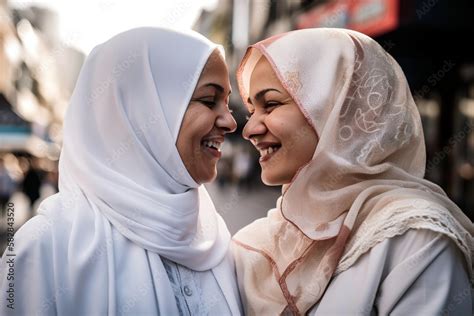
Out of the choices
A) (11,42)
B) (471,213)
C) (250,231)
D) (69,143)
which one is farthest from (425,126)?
(11,42)

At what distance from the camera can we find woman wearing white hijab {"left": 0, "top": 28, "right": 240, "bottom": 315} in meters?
1.81

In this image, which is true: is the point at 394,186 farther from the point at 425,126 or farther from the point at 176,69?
the point at 425,126

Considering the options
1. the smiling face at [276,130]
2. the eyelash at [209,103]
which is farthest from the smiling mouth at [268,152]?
the eyelash at [209,103]

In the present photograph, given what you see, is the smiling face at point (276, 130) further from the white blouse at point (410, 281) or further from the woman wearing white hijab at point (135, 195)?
the white blouse at point (410, 281)

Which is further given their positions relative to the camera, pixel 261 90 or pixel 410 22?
pixel 410 22

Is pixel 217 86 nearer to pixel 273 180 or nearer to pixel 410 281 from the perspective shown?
pixel 273 180

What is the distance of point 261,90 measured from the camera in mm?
2281

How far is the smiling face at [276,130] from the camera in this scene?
7.11ft

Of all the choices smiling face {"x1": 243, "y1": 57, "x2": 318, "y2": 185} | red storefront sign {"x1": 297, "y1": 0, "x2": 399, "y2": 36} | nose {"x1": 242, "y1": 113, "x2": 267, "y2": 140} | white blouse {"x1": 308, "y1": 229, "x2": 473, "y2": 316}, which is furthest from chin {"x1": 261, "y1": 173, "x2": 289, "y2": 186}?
red storefront sign {"x1": 297, "y1": 0, "x2": 399, "y2": 36}

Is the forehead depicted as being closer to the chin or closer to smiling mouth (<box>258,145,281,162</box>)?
smiling mouth (<box>258,145,281,162</box>)

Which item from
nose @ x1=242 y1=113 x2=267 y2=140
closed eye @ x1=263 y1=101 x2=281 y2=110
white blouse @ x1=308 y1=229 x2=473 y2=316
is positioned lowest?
white blouse @ x1=308 y1=229 x2=473 y2=316

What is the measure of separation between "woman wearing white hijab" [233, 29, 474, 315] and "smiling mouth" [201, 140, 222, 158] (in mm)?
187

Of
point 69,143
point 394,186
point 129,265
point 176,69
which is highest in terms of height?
point 176,69

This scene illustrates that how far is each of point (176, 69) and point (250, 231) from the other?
3.04ft
